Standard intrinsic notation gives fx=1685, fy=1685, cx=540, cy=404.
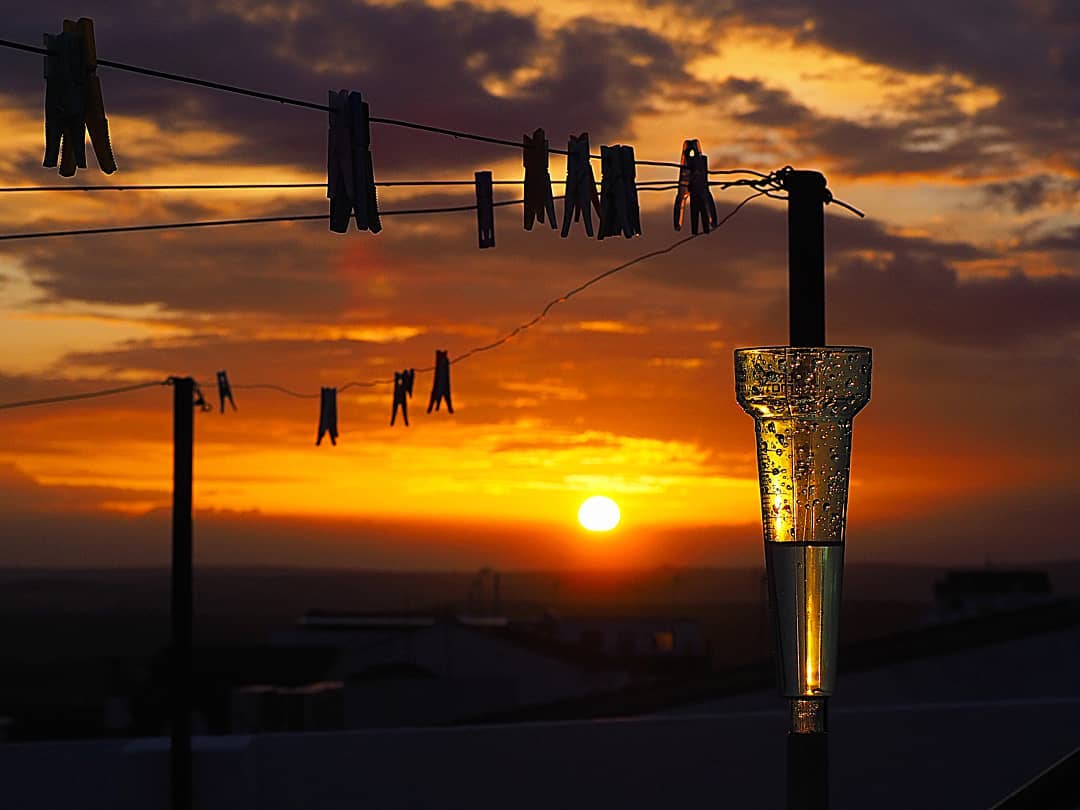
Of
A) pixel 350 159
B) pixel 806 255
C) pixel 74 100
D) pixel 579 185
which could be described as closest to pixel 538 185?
pixel 579 185

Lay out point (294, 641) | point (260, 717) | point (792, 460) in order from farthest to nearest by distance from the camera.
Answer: point (294, 641) → point (260, 717) → point (792, 460)

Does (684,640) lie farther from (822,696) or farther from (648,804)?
(822,696)

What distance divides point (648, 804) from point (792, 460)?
5.82 m

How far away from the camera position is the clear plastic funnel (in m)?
4.68

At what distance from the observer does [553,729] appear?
1015 cm

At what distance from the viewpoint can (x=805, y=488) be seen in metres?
4.72

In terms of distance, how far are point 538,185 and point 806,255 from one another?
2991 millimetres

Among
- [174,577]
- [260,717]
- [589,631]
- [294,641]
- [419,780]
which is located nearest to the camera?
[419,780]

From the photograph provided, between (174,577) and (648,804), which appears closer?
(648,804)

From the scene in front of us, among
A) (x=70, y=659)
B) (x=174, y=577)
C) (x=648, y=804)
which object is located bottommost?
(x=70, y=659)

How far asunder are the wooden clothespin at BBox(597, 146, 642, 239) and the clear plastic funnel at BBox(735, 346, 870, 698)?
3324 millimetres

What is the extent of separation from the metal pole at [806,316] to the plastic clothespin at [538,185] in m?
2.74

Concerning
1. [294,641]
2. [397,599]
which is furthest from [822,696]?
[397,599]

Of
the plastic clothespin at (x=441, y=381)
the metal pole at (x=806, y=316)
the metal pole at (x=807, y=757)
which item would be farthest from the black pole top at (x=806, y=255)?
the plastic clothespin at (x=441, y=381)
